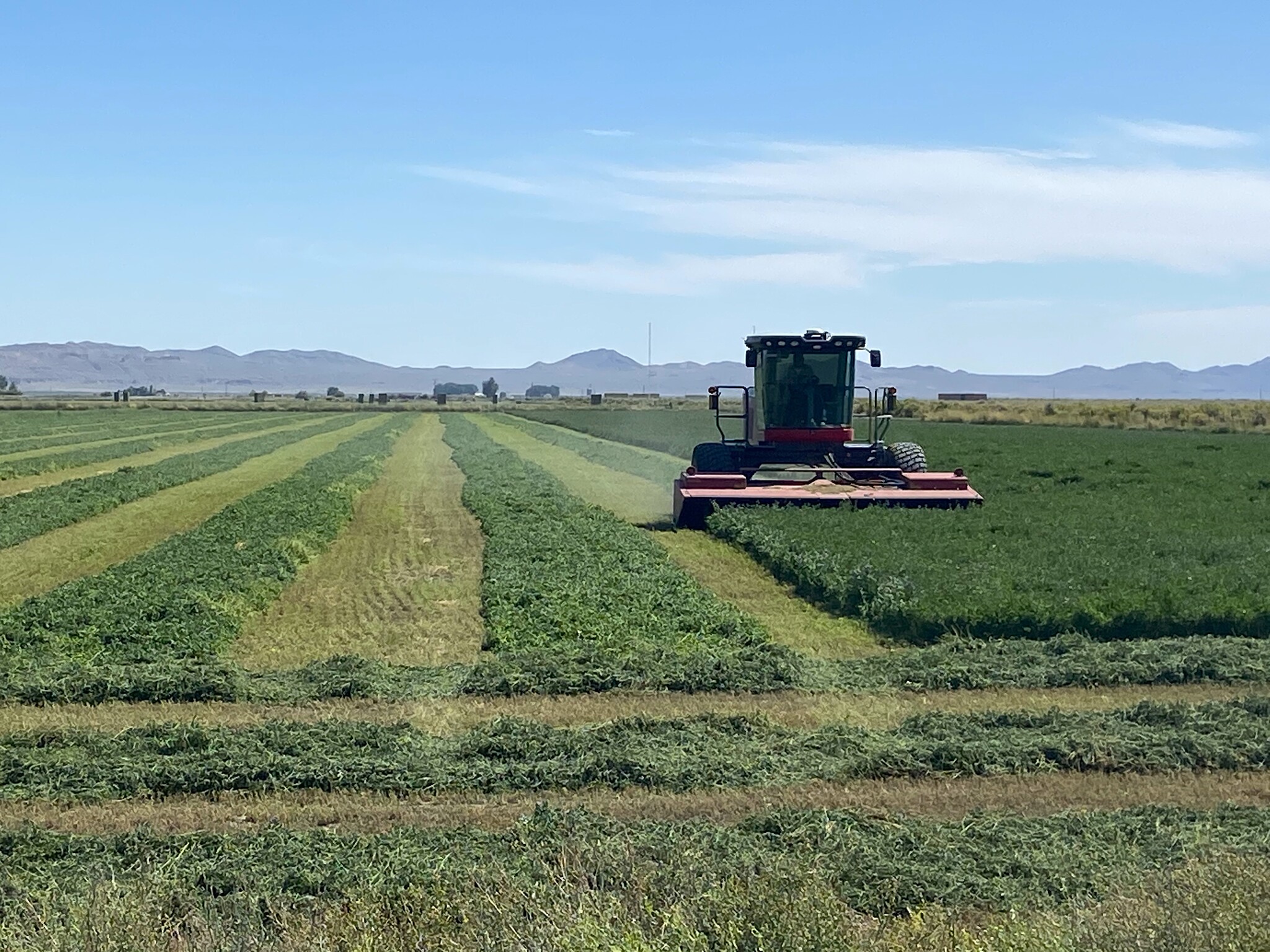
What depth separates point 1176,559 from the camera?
16.1 meters

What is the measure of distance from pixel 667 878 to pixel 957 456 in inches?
1420

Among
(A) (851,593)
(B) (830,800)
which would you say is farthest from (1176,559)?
(B) (830,800)

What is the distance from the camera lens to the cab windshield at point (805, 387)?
77.3ft

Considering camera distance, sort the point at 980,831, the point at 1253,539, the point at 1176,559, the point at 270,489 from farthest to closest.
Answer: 1. the point at 270,489
2. the point at 1253,539
3. the point at 1176,559
4. the point at 980,831

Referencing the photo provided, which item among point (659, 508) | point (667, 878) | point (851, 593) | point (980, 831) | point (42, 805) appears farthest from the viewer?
point (659, 508)

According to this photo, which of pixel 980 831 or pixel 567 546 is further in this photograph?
pixel 567 546

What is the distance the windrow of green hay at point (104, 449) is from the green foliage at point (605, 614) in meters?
21.5

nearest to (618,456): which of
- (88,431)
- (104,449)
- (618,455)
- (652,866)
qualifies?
(618,455)

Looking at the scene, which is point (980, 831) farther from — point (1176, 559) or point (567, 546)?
point (567, 546)

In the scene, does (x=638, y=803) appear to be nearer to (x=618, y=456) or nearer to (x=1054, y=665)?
(x=1054, y=665)

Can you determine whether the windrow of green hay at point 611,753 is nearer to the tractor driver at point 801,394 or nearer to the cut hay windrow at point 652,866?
the cut hay windrow at point 652,866

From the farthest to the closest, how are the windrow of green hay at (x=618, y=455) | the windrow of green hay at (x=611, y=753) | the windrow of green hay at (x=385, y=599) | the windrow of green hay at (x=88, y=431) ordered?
the windrow of green hay at (x=88, y=431) → the windrow of green hay at (x=618, y=455) → the windrow of green hay at (x=385, y=599) → the windrow of green hay at (x=611, y=753)

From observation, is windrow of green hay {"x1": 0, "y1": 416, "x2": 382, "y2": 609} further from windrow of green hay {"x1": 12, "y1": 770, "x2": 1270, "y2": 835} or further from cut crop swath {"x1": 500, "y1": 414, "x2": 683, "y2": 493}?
cut crop swath {"x1": 500, "y1": 414, "x2": 683, "y2": 493}

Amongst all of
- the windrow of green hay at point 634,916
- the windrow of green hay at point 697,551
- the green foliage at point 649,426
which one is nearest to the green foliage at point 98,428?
the windrow of green hay at point 697,551
